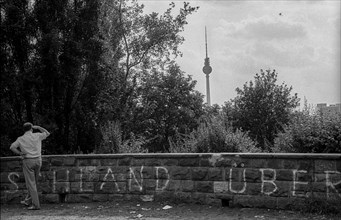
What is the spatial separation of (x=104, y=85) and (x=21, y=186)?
661cm

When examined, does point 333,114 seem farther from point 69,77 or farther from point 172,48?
point 172,48

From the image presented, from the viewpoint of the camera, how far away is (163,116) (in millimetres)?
39500

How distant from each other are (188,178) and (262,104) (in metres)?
27.2

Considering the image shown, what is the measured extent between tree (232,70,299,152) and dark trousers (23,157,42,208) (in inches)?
990

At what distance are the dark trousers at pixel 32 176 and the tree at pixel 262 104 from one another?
2514 cm

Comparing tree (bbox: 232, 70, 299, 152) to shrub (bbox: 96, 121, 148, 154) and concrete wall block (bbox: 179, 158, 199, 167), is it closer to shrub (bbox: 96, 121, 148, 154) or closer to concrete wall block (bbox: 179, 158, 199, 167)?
shrub (bbox: 96, 121, 148, 154)

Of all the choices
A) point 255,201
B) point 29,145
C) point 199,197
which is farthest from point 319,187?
point 29,145

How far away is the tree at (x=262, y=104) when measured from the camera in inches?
1315

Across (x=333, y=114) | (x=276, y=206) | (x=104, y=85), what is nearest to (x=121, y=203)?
(x=276, y=206)

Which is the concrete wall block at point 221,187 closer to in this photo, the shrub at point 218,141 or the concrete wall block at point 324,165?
the concrete wall block at point 324,165

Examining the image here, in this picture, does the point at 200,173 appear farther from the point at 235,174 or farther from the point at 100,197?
the point at 100,197

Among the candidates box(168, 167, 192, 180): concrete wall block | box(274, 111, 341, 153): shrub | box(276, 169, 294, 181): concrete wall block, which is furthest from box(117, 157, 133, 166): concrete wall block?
box(274, 111, 341, 153): shrub

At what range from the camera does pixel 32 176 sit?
869 cm

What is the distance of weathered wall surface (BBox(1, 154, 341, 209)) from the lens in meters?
7.24
